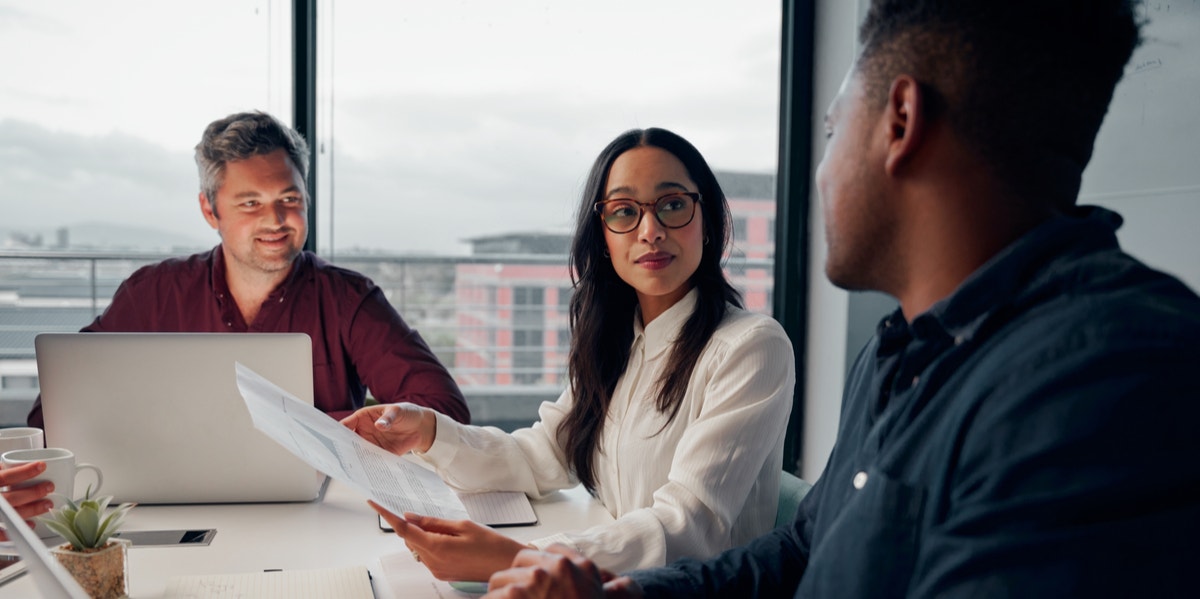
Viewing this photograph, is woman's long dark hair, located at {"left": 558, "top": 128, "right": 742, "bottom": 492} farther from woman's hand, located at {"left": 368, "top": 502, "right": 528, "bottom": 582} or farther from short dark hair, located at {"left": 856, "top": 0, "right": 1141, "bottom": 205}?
short dark hair, located at {"left": 856, "top": 0, "right": 1141, "bottom": 205}

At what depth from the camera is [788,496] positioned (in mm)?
1570

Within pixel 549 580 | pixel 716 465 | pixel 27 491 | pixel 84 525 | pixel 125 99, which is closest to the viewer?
pixel 549 580

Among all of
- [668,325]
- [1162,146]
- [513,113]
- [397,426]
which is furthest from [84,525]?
[513,113]

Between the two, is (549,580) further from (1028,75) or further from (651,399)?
(651,399)

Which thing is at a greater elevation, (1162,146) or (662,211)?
(1162,146)

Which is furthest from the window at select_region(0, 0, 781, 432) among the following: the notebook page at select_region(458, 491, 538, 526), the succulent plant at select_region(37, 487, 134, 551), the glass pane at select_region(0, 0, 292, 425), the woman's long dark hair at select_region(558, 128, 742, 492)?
the succulent plant at select_region(37, 487, 134, 551)

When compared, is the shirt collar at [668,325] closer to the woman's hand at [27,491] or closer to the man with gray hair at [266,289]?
the man with gray hair at [266,289]

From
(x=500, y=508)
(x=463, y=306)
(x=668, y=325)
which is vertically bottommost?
(x=500, y=508)

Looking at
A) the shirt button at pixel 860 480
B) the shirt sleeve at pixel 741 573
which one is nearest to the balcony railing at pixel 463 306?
the shirt sleeve at pixel 741 573

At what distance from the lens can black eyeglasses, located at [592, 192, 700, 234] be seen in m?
1.69

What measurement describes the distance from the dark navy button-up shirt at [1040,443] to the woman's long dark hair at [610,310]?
80cm

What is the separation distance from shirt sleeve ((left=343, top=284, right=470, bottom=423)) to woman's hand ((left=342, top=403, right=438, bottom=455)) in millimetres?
394

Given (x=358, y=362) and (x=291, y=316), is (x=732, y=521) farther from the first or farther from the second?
(x=291, y=316)

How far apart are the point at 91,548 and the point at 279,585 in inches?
9.2
